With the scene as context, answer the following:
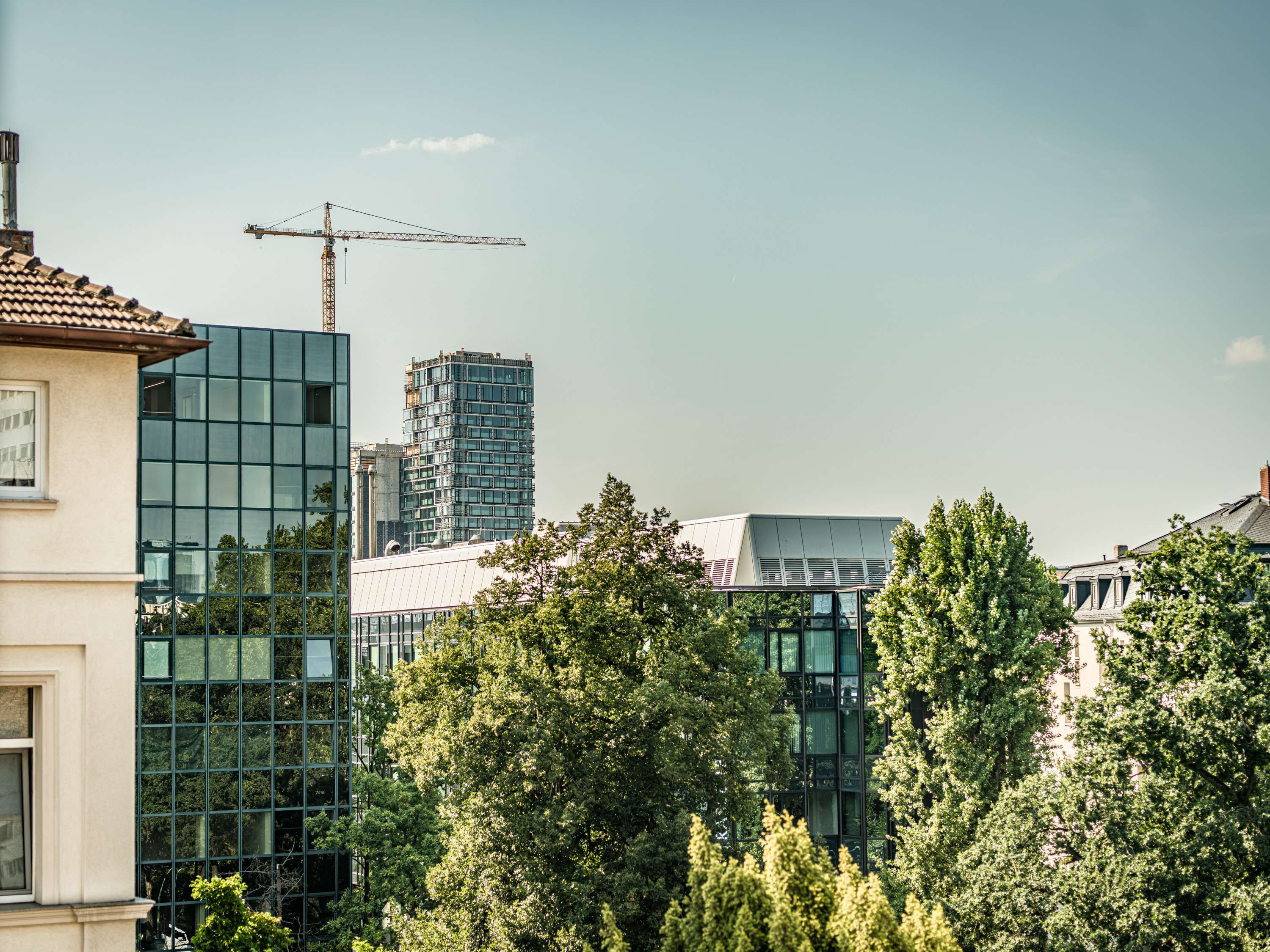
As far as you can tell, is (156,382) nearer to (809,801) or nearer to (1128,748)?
(809,801)

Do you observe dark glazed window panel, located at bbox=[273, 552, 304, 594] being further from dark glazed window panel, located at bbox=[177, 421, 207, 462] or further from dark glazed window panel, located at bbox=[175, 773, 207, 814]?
dark glazed window panel, located at bbox=[175, 773, 207, 814]

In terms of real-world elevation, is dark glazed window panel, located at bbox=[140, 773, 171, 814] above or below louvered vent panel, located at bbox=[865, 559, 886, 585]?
below

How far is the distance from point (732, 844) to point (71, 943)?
21546 mm

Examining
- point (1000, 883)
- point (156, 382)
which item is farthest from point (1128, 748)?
point (156, 382)

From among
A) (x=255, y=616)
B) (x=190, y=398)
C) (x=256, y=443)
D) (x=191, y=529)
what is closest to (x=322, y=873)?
(x=255, y=616)

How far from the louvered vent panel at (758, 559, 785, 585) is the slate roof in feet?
48.0

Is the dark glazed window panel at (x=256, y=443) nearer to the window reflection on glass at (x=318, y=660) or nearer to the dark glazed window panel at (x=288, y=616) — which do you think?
the dark glazed window panel at (x=288, y=616)

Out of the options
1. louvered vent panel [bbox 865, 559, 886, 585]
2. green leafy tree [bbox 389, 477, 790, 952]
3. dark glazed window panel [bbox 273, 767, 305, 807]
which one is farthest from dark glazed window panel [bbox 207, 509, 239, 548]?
louvered vent panel [bbox 865, 559, 886, 585]

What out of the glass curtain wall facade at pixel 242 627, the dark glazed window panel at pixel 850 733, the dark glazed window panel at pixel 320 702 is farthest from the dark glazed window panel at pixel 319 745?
the dark glazed window panel at pixel 850 733

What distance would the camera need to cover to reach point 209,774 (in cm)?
4472

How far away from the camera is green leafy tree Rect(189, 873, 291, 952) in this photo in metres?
37.1

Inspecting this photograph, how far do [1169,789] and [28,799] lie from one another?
85.4 feet

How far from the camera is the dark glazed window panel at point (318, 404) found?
47562mm

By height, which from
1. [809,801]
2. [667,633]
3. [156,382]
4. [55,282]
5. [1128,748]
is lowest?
[809,801]
